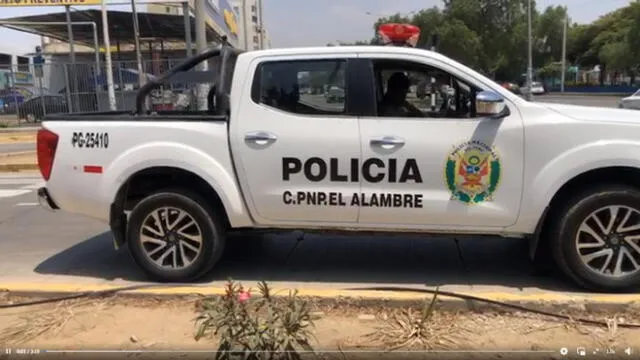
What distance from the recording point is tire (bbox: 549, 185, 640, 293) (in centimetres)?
468

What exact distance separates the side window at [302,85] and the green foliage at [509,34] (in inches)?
1694

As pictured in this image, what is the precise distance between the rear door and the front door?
0.53 feet

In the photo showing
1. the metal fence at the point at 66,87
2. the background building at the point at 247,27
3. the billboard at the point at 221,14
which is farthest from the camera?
the background building at the point at 247,27

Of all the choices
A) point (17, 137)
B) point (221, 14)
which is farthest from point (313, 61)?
point (221, 14)

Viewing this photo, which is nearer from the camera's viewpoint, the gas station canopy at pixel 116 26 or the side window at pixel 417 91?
the side window at pixel 417 91

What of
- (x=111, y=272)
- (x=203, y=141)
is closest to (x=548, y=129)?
(x=203, y=141)

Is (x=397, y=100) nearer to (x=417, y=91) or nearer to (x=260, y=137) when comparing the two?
(x=417, y=91)

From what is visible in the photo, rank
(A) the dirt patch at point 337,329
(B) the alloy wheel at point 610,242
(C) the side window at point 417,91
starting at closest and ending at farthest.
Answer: (A) the dirt patch at point 337,329 → (B) the alloy wheel at point 610,242 → (C) the side window at point 417,91

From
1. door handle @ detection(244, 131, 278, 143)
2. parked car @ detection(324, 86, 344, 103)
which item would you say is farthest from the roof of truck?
door handle @ detection(244, 131, 278, 143)

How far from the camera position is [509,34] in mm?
60844

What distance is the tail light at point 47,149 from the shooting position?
529 centimetres
